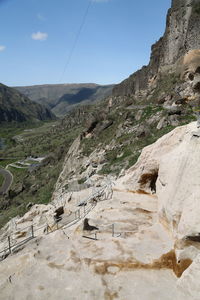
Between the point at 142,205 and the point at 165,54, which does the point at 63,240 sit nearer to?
the point at 142,205

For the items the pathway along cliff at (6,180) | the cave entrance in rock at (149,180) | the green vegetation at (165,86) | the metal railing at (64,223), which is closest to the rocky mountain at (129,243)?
the cave entrance in rock at (149,180)

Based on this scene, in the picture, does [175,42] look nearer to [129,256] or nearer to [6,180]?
[129,256]

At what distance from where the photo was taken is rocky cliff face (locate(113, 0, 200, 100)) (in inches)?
1855

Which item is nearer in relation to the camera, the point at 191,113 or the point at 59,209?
the point at 59,209

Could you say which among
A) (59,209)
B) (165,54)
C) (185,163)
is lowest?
(59,209)

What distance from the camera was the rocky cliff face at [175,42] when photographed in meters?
47.1

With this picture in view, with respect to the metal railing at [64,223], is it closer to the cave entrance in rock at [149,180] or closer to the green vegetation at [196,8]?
the cave entrance in rock at [149,180]

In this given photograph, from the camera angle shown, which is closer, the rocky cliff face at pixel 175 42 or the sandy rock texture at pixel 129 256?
the sandy rock texture at pixel 129 256

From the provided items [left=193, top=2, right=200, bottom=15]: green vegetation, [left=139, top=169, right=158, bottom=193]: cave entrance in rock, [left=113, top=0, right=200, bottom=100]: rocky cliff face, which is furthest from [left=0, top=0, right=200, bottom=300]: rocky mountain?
[left=193, top=2, right=200, bottom=15]: green vegetation

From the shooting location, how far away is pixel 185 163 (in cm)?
1014

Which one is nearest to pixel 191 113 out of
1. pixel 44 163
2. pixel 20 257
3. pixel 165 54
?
pixel 20 257

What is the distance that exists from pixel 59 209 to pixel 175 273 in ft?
38.1

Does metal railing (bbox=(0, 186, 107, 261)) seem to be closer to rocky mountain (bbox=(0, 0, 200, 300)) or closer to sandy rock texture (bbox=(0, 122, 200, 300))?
rocky mountain (bbox=(0, 0, 200, 300))

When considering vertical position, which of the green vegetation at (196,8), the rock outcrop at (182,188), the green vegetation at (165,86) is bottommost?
the rock outcrop at (182,188)
